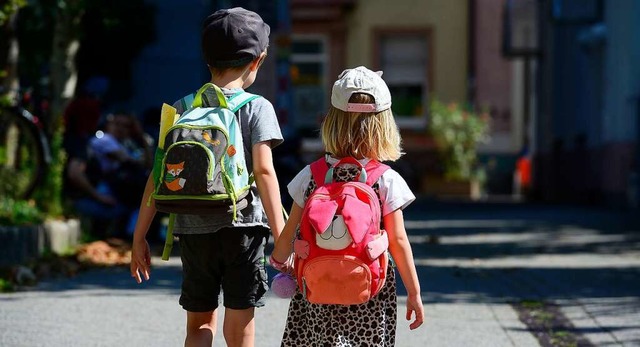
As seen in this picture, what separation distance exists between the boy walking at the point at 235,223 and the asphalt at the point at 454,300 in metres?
1.62

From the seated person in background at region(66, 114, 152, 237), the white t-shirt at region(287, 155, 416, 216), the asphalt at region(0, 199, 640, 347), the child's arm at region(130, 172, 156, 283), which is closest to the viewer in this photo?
the white t-shirt at region(287, 155, 416, 216)

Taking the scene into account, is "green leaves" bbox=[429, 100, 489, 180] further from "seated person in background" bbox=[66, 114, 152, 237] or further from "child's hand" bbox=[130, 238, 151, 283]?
"child's hand" bbox=[130, 238, 151, 283]

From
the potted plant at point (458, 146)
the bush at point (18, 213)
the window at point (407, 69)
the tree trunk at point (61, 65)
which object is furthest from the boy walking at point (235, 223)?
the window at point (407, 69)

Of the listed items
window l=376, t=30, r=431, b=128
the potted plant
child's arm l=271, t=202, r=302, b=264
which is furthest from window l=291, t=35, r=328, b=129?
child's arm l=271, t=202, r=302, b=264

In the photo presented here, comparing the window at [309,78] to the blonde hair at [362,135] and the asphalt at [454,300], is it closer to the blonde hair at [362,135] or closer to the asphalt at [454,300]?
the asphalt at [454,300]

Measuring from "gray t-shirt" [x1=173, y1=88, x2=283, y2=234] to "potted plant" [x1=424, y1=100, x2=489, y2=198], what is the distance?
24.6m

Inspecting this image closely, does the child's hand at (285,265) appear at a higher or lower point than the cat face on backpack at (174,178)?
lower

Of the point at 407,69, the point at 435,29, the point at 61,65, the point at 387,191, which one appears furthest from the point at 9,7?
the point at 407,69

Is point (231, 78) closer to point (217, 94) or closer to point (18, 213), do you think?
point (217, 94)

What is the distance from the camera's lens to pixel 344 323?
4.87 metres

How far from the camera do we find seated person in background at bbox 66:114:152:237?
37.7 ft

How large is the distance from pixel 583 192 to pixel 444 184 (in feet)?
16.6

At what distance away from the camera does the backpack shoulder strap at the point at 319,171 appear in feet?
16.1

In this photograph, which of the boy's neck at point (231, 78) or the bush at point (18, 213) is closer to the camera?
the boy's neck at point (231, 78)
